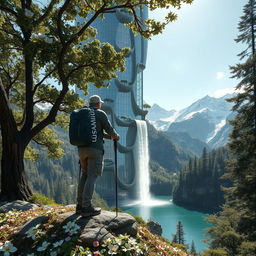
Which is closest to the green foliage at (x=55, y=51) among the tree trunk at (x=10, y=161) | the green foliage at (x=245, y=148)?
the tree trunk at (x=10, y=161)

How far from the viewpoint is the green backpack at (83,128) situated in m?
6.41

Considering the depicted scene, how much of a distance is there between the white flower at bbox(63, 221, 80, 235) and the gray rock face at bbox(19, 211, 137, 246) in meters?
0.12

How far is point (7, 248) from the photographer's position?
5.57 m

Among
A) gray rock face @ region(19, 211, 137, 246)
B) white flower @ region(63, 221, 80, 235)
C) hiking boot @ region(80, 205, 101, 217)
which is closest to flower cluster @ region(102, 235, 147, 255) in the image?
gray rock face @ region(19, 211, 137, 246)

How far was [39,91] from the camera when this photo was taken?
48.1ft

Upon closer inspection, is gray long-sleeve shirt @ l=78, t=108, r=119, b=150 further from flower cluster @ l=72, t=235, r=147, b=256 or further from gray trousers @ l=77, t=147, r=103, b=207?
flower cluster @ l=72, t=235, r=147, b=256

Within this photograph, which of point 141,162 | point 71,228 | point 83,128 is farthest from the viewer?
point 141,162

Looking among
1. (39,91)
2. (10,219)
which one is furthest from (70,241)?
(39,91)

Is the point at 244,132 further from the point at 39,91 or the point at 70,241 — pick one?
the point at 70,241

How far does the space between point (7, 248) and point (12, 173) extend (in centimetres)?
618

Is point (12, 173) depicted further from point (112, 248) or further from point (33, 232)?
point (112, 248)

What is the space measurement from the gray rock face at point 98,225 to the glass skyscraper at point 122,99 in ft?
429

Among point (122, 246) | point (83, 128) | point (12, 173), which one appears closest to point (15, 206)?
point (12, 173)

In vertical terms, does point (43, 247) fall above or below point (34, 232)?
below
